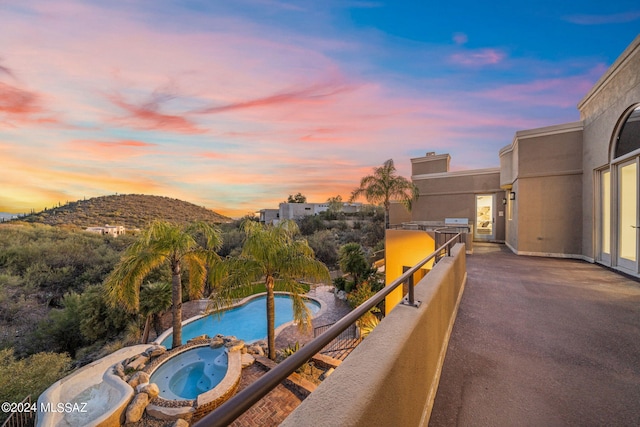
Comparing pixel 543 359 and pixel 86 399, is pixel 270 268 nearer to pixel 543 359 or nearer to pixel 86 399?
pixel 86 399

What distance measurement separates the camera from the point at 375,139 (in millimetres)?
16766

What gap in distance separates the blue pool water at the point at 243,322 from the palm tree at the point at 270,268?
5.07 m

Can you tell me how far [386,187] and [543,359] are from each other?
43.8 ft

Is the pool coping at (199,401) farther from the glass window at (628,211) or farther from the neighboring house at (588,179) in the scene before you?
the glass window at (628,211)

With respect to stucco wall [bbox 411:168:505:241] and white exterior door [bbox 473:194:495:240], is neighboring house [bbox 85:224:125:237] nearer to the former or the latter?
stucco wall [bbox 411:168:505:241]

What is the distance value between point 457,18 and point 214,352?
603 inches

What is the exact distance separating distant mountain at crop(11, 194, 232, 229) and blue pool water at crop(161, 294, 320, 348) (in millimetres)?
21229

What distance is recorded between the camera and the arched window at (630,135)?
6.14 m

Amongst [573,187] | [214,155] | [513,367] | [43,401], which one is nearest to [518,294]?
[513,367]

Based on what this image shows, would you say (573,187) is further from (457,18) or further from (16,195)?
(16,195)

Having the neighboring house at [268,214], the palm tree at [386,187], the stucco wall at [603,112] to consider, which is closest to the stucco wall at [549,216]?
the stucco wall at [603,112]

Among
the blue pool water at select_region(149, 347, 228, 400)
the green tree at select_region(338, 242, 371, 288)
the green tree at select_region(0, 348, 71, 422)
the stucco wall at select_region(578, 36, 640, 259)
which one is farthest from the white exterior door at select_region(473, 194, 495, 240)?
the green tree at select_region(0, 348, 71, 422)

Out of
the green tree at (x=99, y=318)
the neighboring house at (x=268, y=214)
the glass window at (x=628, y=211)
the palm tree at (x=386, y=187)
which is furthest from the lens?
the neighboring house at (x=268, y=214)

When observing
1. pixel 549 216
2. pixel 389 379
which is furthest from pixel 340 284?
pixel 389 379
